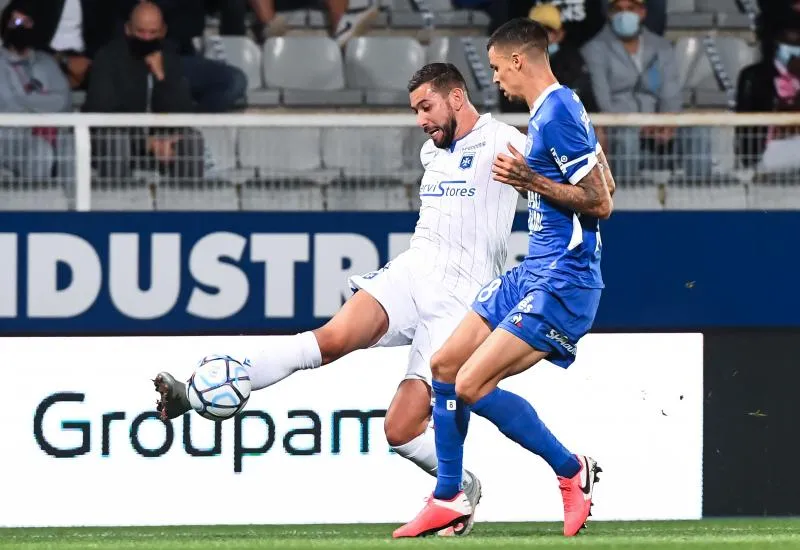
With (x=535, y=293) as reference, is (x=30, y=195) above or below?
above

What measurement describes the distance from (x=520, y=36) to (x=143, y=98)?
3.86m

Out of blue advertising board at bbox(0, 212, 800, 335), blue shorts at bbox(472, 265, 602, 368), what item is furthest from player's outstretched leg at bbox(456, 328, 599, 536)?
blue advertising board at bbox(0, 212, 800, 335)

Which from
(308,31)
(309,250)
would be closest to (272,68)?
(308,31)

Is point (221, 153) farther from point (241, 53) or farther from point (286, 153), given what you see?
point (241, 53)

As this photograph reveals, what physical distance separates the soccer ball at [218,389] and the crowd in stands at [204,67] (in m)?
2.75

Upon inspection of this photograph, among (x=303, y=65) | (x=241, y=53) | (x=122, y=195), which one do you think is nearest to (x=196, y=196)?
(x=122, y=195)

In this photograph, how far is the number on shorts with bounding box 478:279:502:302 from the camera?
555cm

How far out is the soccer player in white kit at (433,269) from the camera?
597 cm

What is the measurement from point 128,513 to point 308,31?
441cm

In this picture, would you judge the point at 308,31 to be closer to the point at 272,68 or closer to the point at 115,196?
the point at 272,68

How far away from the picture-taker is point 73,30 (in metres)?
9.48

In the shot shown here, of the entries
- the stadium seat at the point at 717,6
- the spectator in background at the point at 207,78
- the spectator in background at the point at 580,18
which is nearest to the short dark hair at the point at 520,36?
the spectator in background at the point at 207,78

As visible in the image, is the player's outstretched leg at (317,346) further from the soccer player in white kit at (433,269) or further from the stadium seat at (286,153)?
the stadium seat at (286,153)

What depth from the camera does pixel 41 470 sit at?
669cm
